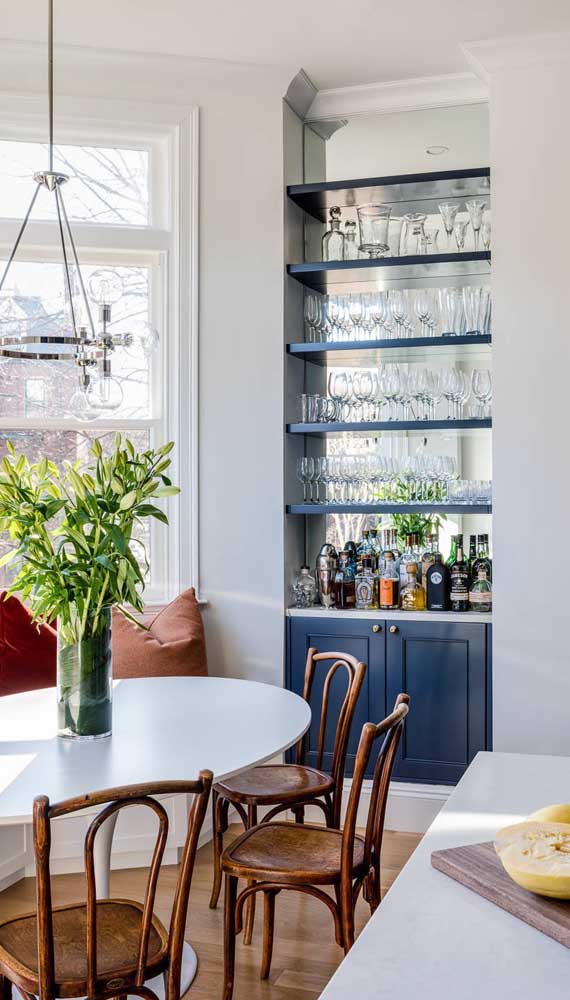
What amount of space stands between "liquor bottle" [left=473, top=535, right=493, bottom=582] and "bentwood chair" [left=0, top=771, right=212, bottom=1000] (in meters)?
2.32

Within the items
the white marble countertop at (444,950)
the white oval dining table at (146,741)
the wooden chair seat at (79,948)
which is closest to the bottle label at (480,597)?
the white oval dining table at (146,741)

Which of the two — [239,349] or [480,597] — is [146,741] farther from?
[239,349]

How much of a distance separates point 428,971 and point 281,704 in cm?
172

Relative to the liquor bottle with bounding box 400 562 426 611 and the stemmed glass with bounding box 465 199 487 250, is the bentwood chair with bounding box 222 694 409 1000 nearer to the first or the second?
the liquor bottle with bounding box 400 562 426 611

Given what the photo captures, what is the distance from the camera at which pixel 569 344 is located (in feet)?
12.3

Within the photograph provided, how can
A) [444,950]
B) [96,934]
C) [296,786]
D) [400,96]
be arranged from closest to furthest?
[444,950], [96,934], [296,786], [400,96]

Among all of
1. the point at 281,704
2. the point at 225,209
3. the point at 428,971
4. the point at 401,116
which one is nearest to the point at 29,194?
the point at 225,209

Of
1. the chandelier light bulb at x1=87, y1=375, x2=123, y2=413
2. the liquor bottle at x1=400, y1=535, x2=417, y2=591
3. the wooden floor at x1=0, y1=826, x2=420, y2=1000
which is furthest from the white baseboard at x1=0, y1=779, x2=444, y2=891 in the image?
the chandelier light bulb at x1=87, y1=375, x2=123, y2=413

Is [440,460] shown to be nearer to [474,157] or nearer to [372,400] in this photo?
[372,400]

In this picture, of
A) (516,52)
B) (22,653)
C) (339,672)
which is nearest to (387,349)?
(516,52)

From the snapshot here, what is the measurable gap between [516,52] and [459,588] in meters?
2.13

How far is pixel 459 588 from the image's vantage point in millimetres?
3957

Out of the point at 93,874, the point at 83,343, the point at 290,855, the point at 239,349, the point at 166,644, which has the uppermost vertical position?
the point at 239,349

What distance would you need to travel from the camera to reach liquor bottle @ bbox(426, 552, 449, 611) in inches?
156
